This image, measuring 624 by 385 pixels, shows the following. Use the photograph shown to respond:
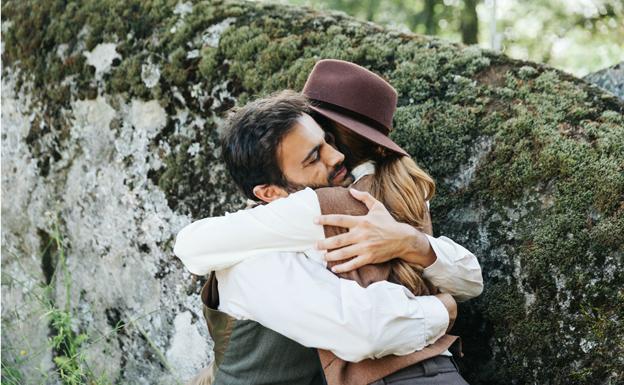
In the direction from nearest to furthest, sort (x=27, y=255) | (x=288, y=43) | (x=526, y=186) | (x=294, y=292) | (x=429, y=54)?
(x=294, y=292)
(x=526, y=186)
(x=429, y=54)
(x=288, y=43)
(x=27, y=255)

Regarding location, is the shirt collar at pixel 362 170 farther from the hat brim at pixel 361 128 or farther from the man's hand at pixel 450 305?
the man's hand at pixel 450 305

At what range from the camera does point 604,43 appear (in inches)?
420

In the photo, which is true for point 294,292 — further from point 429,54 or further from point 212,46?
point 212,46

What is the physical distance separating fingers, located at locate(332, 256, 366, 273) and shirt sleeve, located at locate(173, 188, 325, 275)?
0.43ft

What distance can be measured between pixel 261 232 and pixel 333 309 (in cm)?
37

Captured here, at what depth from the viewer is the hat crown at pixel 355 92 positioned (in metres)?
3.04

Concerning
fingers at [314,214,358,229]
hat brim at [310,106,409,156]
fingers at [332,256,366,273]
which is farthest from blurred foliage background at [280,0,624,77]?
fingers at [332,256,366,273]

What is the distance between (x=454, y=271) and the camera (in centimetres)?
280

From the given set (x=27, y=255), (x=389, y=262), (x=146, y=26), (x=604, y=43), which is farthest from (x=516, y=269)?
(x=604, y=43)

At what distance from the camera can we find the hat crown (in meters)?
3.04

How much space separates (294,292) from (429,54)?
73.4 inches

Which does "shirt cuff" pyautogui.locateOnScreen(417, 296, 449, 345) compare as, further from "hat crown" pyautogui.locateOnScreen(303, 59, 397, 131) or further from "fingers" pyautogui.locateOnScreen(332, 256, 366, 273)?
"hat crown" pyautogui.locateOnScreen(303, 59, 397, 131)

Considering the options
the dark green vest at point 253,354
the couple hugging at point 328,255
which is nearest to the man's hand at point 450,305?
the couple hugging at point 328,255

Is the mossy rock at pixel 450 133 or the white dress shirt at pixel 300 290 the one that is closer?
the white dress shirt at pixel 300 290
